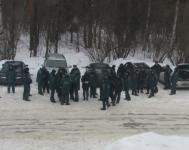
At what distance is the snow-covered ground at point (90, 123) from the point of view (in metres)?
16.2

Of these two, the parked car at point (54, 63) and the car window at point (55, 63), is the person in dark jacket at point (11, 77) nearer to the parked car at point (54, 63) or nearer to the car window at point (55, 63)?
the parked car at point (54, 63)

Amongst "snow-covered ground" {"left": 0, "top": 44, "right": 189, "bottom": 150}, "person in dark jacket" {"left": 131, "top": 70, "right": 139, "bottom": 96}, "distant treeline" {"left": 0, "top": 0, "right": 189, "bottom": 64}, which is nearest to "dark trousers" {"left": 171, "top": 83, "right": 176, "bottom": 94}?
"snow-covered ground" {"left": 0, "top": 44, "right": 189, "bottom": 150}

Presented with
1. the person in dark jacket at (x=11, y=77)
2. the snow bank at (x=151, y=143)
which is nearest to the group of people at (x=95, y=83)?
the person in dark jacket at (x=11, y=77)

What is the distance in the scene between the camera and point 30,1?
4444 cm

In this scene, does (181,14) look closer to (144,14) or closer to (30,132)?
(144,14)

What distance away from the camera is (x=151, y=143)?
39.1 feet

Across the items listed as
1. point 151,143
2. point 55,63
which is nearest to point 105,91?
point 55,63

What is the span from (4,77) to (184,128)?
39.3ft

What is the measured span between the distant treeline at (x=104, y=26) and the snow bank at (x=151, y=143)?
25.4 metres

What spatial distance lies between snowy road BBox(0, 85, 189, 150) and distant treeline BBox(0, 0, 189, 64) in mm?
13091

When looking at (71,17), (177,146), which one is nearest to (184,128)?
(177,146)

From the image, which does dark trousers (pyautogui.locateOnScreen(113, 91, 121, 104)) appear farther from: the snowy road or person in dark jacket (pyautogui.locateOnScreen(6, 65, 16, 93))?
person in dark jacket (pyautogui.locateOnScreen(6, 65, 16, 93))

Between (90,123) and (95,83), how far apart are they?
224 inches

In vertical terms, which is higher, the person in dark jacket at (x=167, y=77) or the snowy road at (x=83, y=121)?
the person in dark jacket at (x=167, y=77)
